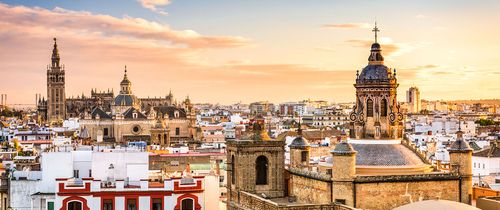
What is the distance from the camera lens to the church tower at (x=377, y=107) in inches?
1250

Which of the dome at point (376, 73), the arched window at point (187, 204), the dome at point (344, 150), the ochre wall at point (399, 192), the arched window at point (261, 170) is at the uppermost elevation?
the dome at point (376, 73)

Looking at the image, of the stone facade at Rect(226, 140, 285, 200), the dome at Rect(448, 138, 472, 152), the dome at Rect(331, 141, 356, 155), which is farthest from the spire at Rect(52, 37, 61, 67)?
the dome at Rect(331, 141, 356, 155)

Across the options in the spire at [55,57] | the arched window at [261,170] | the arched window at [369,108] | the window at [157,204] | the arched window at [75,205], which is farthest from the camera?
the spire at [55,57]

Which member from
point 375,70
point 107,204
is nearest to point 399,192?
point 375,70

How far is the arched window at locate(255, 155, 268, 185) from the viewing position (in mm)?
32375

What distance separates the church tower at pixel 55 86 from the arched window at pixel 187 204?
11429 cm

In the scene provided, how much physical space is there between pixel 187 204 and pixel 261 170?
12.1 ft

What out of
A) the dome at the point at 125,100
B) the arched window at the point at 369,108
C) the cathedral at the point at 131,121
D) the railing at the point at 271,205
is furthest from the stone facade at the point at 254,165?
the dome at the point at 125,100

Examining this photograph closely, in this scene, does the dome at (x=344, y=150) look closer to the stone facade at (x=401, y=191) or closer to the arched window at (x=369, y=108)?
the stone facade at (x=401, y=191)

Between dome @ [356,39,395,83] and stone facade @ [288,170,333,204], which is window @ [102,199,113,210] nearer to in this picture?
stone facade @ [288,170,333,204]

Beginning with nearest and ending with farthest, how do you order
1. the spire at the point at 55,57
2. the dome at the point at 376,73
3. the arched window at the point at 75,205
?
1. the dome at the point at 376,73
2. the arched window at the point at 75,205
3. the spire at the point at 55,57

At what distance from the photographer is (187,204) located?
3431 centimetres

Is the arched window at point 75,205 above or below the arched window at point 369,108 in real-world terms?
below

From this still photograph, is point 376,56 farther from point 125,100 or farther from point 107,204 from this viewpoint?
point 125,100
